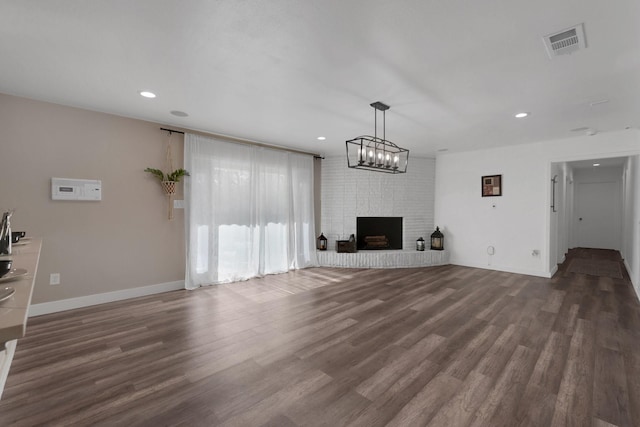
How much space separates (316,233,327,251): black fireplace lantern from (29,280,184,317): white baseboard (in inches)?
114

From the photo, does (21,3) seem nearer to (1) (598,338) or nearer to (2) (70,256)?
(2) (70,256)

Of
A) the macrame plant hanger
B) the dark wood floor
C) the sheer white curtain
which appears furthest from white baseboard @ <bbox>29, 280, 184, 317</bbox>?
the macrame plant hanger

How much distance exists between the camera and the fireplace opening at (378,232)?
6.62 meters

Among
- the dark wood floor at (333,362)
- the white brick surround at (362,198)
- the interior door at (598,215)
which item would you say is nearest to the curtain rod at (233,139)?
the white brick surround at (362,198)

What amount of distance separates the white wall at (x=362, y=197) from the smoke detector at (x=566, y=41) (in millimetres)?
4238

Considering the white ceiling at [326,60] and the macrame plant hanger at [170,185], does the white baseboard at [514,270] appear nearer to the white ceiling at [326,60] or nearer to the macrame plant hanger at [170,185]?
the white ceiling at [326,60]

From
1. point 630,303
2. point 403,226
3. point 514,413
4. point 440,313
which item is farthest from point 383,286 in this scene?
point 630,303

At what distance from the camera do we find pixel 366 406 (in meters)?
1.85

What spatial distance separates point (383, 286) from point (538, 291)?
7.57ft

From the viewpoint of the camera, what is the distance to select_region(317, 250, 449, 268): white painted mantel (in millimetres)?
6129

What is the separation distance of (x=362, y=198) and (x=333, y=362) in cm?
447

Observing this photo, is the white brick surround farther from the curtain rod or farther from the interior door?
the interior door

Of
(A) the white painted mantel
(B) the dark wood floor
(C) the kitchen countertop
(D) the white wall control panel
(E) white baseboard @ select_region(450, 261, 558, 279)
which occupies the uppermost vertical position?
(D) the white wall control panel

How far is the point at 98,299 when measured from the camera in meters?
3.75
